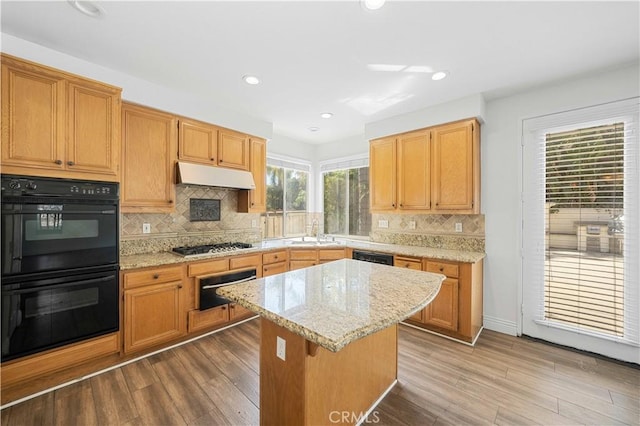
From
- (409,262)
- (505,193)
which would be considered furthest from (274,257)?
(505,193)

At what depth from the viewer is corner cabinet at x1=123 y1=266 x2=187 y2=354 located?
7.72 ft

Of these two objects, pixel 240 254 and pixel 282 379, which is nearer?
pixel 282 379

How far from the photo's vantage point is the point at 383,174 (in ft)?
12.3

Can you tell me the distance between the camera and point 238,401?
6.31 ft

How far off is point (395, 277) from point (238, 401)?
1476 millimetres

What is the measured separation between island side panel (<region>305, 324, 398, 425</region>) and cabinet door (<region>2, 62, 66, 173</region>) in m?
2.44

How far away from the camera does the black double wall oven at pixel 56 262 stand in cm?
183

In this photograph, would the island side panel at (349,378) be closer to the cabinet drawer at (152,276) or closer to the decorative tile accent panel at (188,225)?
the cabinet drawer at (152,276)

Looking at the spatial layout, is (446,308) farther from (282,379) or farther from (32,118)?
(32,118)

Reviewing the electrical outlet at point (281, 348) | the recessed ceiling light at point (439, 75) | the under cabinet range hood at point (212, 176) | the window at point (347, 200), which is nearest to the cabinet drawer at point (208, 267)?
the under cabinet range hood at point (212, 176)

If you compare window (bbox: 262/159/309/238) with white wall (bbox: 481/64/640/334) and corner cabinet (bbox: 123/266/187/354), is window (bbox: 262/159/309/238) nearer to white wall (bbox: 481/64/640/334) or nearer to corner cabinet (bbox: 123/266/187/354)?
corner cabinet (bbox: 123/266/187/354)

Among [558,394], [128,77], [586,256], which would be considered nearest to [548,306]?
[586,256]

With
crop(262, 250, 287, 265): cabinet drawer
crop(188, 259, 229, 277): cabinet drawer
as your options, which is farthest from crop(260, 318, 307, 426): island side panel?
crop(262, 250, 287, 265): cabinet drawer

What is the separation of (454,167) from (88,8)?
139 inches
